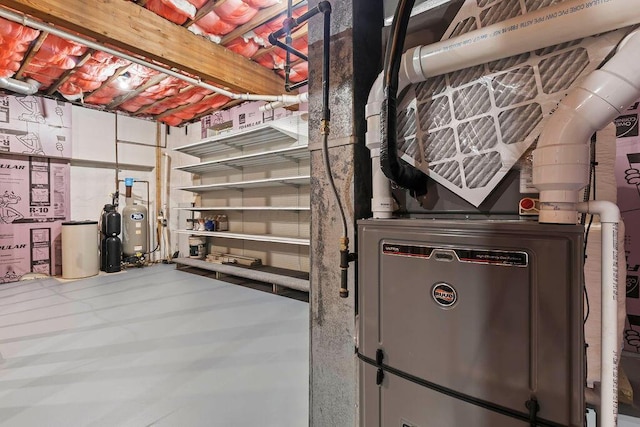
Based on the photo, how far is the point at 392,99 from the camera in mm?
956

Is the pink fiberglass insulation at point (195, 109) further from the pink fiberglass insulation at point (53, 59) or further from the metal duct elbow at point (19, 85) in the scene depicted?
the metal duct elbow at point (19, 85)

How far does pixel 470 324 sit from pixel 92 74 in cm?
533

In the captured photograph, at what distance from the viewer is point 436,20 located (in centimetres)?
104

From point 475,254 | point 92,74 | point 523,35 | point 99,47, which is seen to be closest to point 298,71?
point 99,47

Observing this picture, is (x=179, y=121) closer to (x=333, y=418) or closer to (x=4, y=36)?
(x=4, y=36)

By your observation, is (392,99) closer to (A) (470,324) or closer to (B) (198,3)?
(A) (470,324)

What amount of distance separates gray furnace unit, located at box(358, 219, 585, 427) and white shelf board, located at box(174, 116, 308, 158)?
3087mm

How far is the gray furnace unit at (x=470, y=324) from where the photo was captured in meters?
0.68

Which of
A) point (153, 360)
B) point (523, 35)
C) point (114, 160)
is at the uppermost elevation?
point (114, 160)

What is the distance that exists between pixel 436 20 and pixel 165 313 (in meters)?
3.38

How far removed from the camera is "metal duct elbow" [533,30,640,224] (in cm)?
69

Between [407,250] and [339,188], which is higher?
[339,188]

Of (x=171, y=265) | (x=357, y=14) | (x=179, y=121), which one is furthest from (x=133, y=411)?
(x=179, y=121)

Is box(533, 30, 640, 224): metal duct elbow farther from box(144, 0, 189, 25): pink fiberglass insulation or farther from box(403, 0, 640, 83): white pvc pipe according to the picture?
box(144, 0, 189, 25): pink fiberglass insulation
